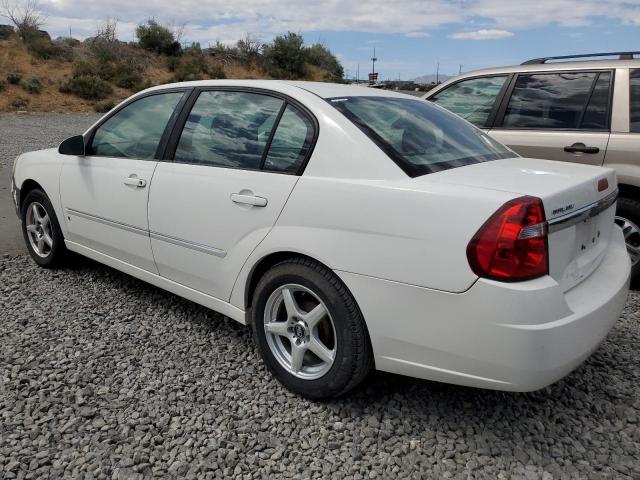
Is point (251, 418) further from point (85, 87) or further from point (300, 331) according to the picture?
point (85, 87)

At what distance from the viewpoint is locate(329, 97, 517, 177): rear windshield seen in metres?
2.55

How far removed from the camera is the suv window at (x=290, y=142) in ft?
8.83

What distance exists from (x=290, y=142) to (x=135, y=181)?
1.22m

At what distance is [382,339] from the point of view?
237cm

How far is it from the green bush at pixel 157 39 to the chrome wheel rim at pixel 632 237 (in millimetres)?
37434

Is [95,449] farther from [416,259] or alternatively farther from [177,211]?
[416,259]

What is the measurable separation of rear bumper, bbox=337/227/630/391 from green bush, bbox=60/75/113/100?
27.5 m

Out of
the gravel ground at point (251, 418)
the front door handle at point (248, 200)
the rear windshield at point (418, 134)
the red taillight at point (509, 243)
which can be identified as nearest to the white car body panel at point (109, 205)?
the gravel ground at point (251, 418)

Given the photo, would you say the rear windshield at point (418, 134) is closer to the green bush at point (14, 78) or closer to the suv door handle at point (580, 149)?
the suv door handle at point (580, 149)

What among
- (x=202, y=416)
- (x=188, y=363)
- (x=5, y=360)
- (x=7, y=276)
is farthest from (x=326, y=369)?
(x=7, y=276)

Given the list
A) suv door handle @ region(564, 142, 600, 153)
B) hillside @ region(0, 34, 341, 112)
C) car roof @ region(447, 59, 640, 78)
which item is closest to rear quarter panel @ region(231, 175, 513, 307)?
suv door handle @ region(564, 142, 600, 153)

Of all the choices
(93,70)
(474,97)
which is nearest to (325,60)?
(93,70)

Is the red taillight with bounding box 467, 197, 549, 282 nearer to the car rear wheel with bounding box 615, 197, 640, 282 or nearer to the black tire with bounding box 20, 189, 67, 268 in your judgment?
the car rear wheel with bounding box 615, 197, 640, 282

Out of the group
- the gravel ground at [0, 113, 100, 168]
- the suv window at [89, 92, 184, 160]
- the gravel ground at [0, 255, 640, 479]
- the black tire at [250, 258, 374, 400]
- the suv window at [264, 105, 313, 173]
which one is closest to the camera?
the gravel ground at [0, 255, 640, 479]
